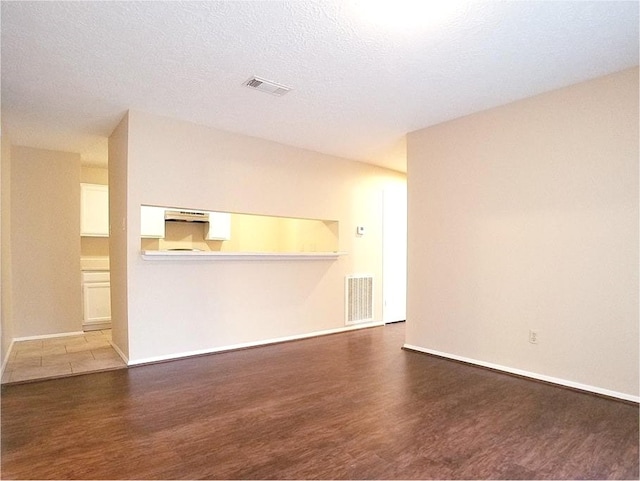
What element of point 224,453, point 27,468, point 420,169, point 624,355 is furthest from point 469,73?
point 27,468

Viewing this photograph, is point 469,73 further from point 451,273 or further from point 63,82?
point 63,82

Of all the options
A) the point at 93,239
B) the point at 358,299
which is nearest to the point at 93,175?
the point at 93,239

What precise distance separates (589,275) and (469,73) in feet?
6.03

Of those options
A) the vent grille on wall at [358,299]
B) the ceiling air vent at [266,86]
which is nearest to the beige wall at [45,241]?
the ceiling air vent at [266,86]

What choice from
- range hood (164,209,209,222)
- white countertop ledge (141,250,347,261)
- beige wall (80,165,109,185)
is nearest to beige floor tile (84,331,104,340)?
range hood (164,209,209,222)

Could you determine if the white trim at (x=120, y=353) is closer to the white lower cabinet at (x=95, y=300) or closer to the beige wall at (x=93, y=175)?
the white lower cabinet at (x=95, y=300)

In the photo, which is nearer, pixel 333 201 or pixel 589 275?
pixel 589 275

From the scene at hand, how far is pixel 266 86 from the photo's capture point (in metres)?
3.06

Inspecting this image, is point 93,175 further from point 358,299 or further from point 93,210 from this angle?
point 358,299

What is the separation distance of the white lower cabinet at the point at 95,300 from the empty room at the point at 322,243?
0.10ft

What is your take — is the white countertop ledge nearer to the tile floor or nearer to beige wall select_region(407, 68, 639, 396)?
the tile floor

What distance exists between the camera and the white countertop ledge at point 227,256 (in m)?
3.70

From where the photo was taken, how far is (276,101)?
338 cm

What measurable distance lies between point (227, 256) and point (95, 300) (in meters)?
2.49
